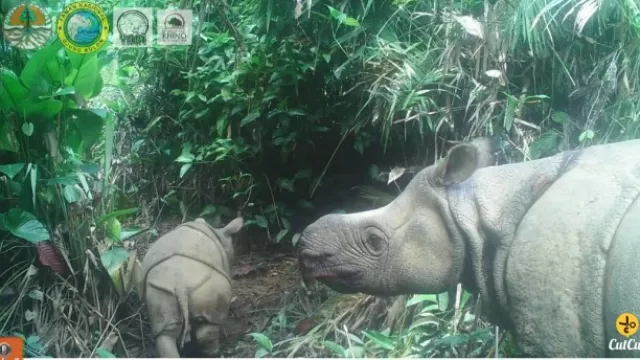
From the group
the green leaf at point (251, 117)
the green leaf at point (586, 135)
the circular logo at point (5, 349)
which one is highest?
the green leaf at point (586, 135)

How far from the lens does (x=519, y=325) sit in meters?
1.52

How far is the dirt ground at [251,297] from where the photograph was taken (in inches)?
70.3

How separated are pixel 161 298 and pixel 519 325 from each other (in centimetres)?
89

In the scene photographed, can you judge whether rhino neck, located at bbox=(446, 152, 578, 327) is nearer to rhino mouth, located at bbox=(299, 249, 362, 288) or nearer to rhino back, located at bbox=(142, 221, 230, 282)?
rhino mouth, located at bbox=(299, 249, 362, 288)

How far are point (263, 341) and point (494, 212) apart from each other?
0.70 m

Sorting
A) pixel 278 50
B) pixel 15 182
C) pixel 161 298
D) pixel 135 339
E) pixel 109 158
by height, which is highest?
pixel 278 50

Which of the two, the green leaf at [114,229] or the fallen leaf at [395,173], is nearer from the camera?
the fallen leaf at [395,173]

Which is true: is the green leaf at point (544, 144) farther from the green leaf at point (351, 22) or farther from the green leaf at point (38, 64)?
the green leaf at point (38, 64)

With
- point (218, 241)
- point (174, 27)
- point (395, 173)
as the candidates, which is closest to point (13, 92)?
point (174, 27)

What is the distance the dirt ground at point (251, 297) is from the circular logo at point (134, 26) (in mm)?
521

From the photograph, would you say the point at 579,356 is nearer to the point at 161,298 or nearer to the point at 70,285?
the point at 161,298

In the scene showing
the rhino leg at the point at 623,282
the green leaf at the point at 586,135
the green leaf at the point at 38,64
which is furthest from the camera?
the green leaf at the point at 38,64

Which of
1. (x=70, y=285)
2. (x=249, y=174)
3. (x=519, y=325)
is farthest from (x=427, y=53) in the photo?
(x=70, y=285)

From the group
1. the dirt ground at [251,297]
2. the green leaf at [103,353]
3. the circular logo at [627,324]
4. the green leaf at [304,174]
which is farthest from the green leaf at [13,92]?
the circular logo at [627,324]
